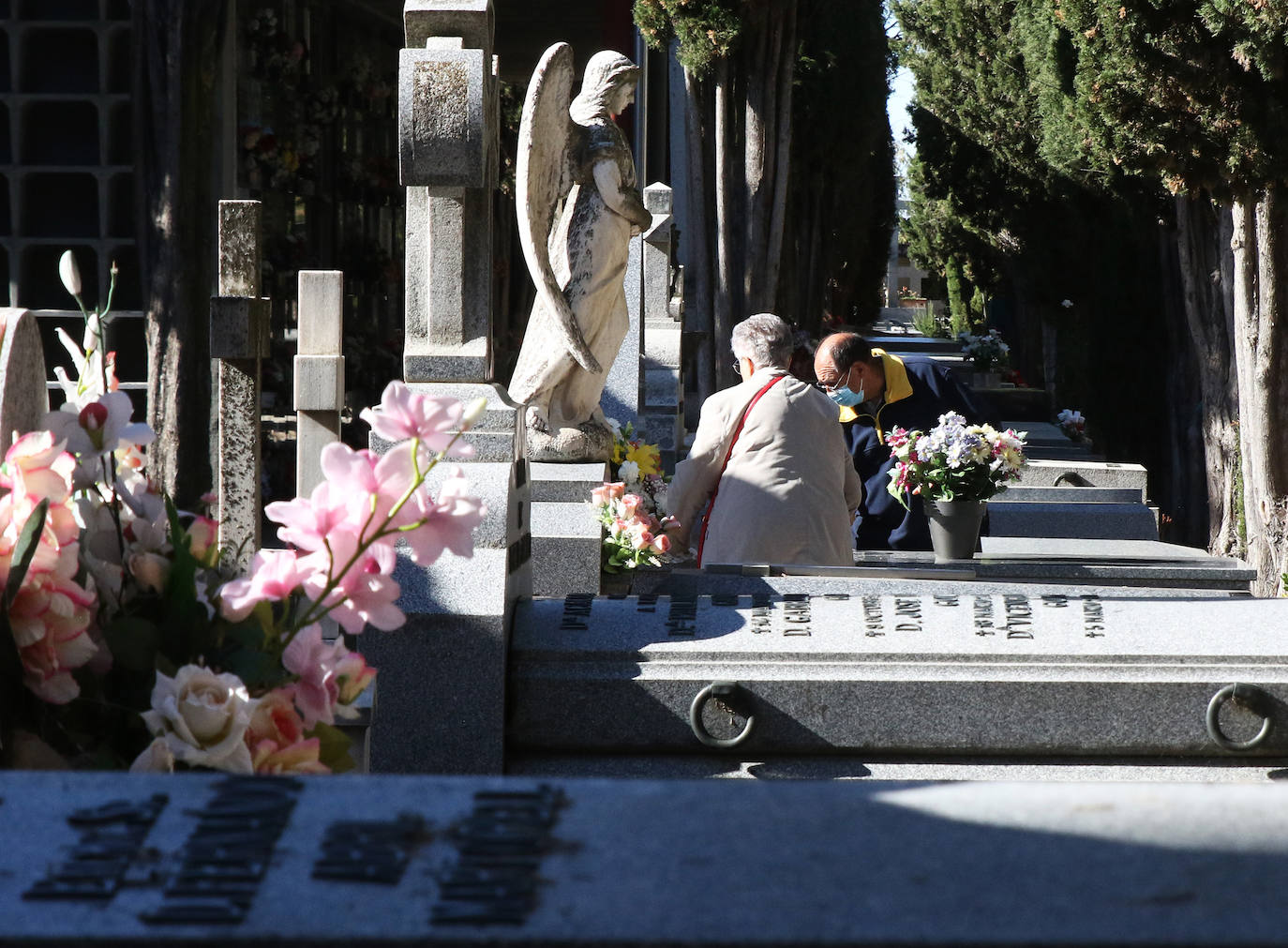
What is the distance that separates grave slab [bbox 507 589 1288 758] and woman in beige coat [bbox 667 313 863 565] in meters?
1.32

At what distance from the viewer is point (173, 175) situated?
29.2 ft

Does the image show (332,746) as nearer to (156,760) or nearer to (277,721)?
(277,721)

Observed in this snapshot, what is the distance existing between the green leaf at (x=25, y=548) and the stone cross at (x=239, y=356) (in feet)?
8.27

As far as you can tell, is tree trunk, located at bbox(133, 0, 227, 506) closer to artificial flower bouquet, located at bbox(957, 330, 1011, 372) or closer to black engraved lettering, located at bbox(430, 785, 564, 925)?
black engraved lettering, located at bbox(430, 785, 564, 925)

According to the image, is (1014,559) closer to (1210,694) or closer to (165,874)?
(1210,694)

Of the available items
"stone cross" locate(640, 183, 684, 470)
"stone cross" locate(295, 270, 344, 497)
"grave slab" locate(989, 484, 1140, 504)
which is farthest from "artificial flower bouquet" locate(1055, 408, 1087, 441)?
"stone cross" locate(295, 270, 344, 497)

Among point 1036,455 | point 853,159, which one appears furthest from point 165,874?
point 853,159

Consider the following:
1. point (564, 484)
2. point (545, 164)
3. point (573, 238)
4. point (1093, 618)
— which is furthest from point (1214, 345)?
point (1093, 618)

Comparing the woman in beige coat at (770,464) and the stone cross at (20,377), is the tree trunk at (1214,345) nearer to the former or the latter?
the woman in beige coat at (770,464)

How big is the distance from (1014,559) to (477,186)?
433 cm

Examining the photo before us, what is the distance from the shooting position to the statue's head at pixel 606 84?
6.71m

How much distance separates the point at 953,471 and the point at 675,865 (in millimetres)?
5940

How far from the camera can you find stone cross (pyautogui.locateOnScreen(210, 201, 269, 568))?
13.8ft

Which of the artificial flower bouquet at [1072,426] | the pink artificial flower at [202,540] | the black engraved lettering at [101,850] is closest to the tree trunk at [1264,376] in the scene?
the artificial flower bouquet at [1072,426]
